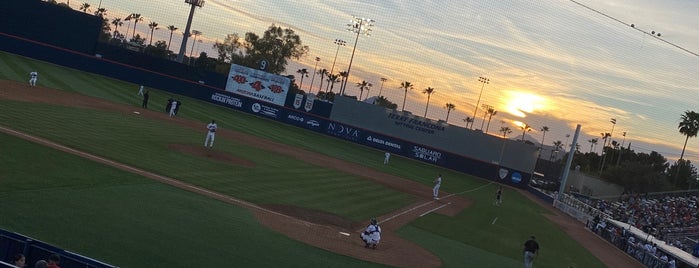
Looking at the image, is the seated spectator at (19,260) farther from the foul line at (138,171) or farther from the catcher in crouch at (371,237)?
the foul line at (138,171)

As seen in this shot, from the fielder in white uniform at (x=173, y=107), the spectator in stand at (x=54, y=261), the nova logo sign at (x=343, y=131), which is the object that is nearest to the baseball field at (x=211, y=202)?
the fielder in white uniform at (x=173, y=107)

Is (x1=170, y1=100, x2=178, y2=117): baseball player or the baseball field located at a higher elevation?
(x1=170, y1=100, x2=178, y2=117): baseball player

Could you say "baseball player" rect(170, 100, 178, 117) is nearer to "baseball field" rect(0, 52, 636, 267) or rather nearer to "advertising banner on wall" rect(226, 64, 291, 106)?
"baseball field" rect(0, 52, 636, 267)

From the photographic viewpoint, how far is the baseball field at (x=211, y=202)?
45.4ft

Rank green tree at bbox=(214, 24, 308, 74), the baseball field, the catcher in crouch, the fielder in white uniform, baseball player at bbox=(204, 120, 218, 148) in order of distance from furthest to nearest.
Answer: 1. green tree at bbox=(214, 24, 308, 74)
2. the fielder in white uniform
3. baseball player at bbox=(204, 120, 218, 148)
4. the catcher in crouch
5. the baseball field

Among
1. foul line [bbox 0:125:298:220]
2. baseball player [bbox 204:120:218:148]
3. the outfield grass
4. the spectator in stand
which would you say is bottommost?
the outfield grass

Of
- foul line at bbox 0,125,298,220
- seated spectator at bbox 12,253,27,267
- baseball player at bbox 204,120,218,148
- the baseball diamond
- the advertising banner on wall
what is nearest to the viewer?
seated spectator at bbox 12,253,27,267

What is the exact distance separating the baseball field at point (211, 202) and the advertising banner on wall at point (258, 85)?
20526 mm

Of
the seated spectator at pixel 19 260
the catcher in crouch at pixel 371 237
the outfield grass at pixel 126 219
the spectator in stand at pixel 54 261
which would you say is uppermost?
the spectator in stand at pixel 54 261

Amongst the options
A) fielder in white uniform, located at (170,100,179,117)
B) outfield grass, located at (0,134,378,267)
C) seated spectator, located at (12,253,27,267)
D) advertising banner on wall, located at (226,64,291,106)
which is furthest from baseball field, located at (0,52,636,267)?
advertising banner on wall, located at (226,64,291,106)

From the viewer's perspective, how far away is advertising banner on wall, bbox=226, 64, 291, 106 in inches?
2635

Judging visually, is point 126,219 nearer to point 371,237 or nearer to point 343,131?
point 371,237

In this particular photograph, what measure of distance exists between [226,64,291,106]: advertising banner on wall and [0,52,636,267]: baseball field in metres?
20.5

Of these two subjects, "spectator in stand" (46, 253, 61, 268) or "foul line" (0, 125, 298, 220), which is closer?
"spectator in stand" (46, 253, 61, 268)
